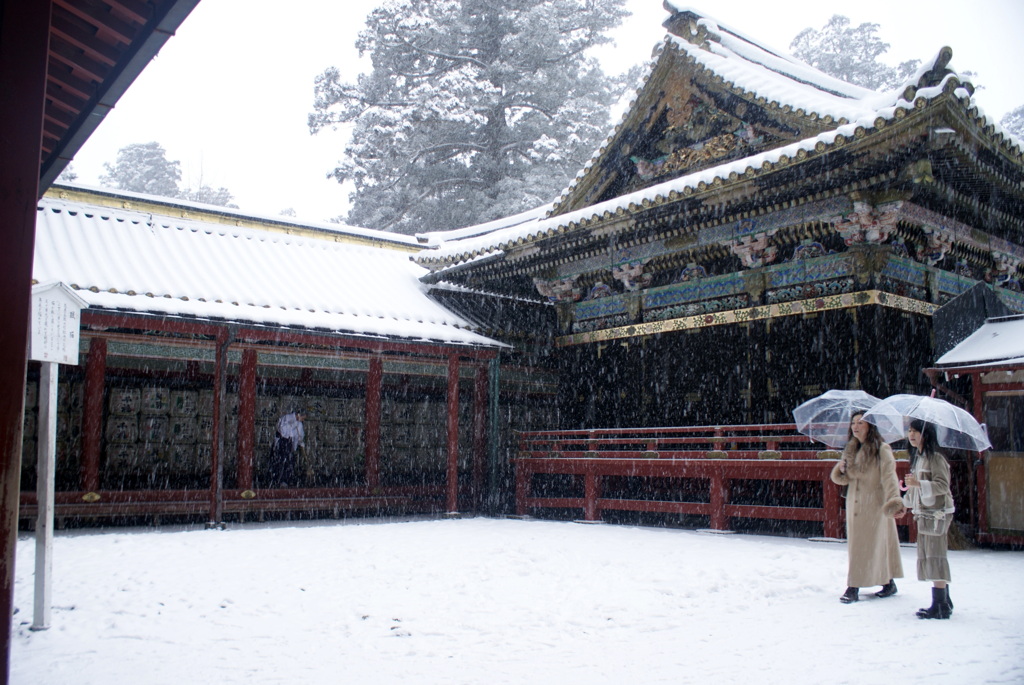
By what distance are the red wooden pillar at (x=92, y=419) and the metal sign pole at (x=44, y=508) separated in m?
6.58

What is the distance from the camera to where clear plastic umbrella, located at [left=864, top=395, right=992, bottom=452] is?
6.25 metres

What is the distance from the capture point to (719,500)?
11430mm

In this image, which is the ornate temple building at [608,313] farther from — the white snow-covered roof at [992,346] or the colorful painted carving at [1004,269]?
the white snow-covered roof at [992,346]

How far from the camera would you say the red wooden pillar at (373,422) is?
46.9ft

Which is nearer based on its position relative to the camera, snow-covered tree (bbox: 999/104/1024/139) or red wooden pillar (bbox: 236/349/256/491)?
red wooden pillar (bbox: 236/349/256/491)

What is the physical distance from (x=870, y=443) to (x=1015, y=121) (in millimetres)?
52289

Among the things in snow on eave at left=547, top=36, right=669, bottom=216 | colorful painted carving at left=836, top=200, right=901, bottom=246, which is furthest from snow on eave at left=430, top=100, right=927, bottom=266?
colorful painted carving at left=836, top=200, right=901, bottom=246

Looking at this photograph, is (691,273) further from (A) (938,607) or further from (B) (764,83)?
(A) (938,607)

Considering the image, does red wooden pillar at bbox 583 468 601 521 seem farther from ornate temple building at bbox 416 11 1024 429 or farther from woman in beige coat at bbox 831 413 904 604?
woman in beige coat at bbox 831 413 904 604

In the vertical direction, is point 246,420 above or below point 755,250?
below

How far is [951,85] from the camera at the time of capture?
9023 mm

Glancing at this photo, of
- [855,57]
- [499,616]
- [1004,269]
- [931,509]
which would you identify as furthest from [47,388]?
[855,57]

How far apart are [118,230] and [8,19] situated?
1121 centimetres

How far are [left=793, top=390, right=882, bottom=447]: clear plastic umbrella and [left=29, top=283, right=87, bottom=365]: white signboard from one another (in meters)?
5.96
